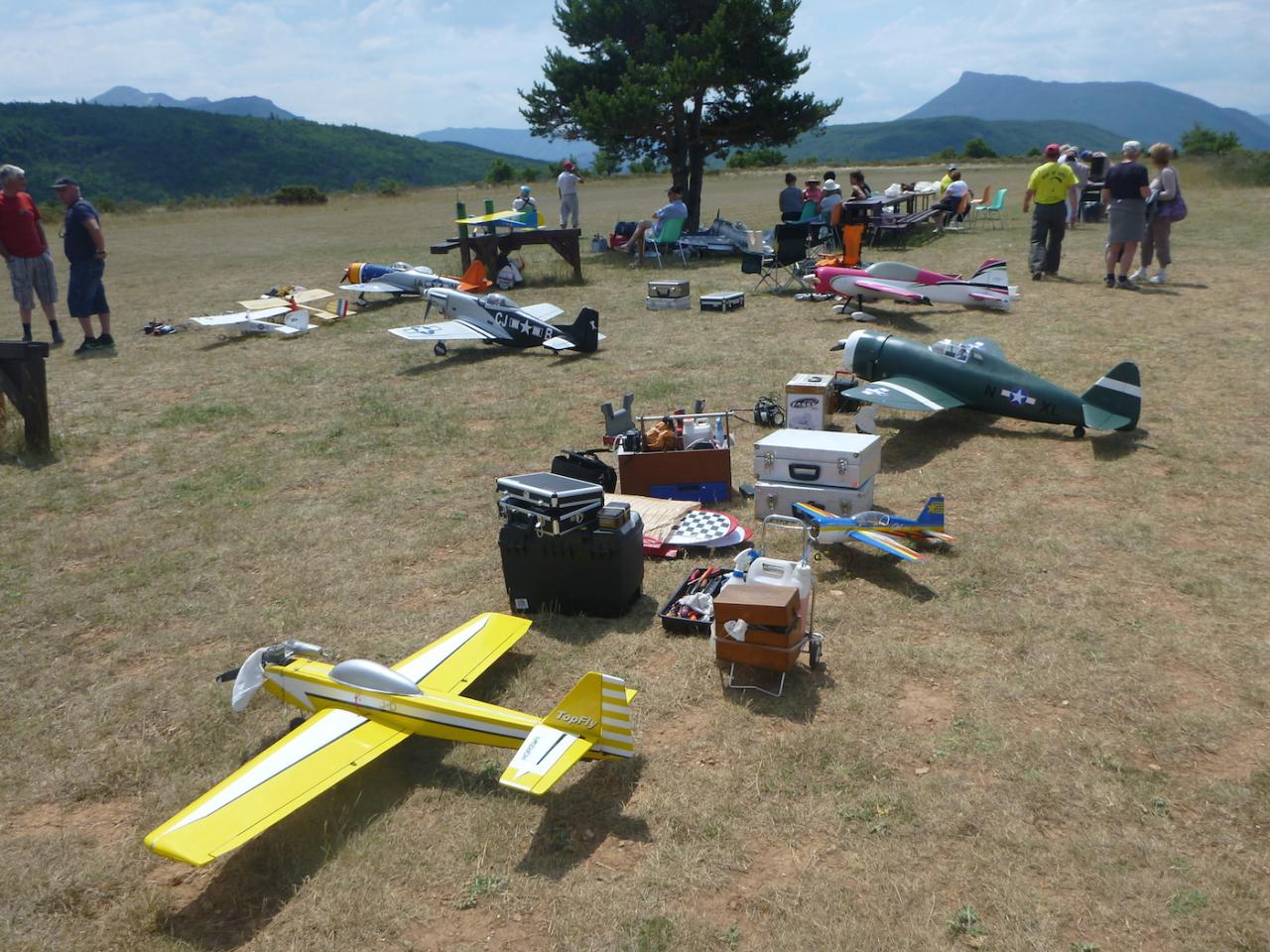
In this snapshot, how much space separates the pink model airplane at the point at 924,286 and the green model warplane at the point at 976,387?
15.1 ft

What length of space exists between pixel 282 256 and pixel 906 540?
21.6m

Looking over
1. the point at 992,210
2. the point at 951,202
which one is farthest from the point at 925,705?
the point at 992,210

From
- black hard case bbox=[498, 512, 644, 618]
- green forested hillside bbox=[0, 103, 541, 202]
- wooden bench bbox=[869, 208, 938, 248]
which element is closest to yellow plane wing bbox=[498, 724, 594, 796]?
black hard case bbox=[498, 512, 644, 618]

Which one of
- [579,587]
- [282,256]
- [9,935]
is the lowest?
[9,935]

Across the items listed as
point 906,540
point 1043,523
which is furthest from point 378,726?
point 1043,523

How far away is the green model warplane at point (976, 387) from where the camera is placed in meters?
7.27

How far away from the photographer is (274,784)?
3441 millimetres

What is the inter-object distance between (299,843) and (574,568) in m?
2.08

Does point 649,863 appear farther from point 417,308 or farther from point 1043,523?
point 417,308

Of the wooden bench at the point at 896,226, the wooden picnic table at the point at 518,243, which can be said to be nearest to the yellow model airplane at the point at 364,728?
the wooden picnic table at the point at 518,243

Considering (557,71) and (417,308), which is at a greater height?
(557,71)

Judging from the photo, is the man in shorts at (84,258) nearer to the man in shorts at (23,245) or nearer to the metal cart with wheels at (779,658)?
the man in shorts at (23,245)

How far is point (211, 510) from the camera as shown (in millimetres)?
6891

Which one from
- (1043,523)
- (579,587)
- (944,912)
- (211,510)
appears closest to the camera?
(944,912)
